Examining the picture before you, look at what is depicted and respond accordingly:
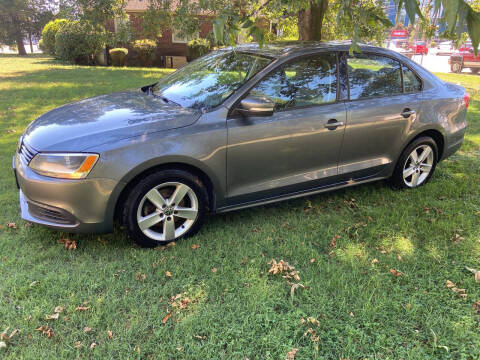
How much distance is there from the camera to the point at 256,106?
10.5 ft

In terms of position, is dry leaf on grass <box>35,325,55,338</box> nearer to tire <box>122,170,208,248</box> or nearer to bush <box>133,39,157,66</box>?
tire <box>122,170,208,248</box>

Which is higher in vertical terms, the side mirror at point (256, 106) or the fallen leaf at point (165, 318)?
the side mirror at point (256, 106)

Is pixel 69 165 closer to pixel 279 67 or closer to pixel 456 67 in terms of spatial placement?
pixel 279 67

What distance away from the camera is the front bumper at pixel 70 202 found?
2861mm

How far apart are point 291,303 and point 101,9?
8.43 meters

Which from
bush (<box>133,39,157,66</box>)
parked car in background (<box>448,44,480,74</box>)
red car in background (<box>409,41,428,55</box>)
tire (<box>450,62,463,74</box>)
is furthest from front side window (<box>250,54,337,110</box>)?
red car in background (<box>409,41,428,55</box>)

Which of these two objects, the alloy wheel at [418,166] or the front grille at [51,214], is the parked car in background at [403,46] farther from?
the front grille at [51,214]

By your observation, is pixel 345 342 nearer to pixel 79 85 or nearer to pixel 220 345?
pixel 220 345

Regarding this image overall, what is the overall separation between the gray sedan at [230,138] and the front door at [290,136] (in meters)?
0.01

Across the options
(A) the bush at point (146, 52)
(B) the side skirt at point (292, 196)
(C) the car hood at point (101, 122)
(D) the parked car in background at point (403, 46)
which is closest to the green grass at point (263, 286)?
(B) the side skirt at point (292, 196)

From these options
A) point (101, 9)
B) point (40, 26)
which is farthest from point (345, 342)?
point (40, 26)

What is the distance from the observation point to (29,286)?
2.74 metres

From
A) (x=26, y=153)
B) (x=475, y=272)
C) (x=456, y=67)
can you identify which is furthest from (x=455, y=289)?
(x=456, y=67)

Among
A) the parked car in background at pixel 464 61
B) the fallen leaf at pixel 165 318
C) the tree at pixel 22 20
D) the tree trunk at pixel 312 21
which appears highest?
the tree at pixel 22 20
